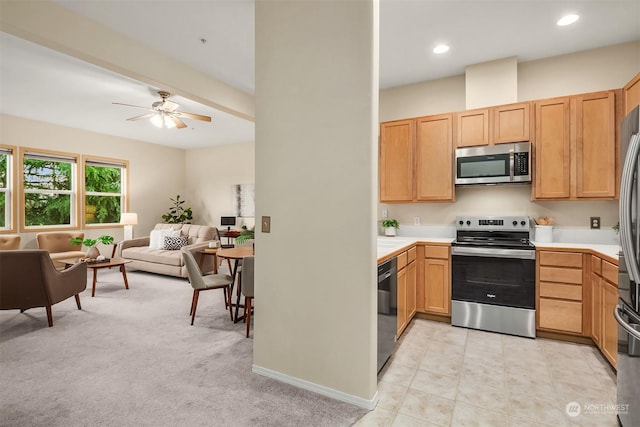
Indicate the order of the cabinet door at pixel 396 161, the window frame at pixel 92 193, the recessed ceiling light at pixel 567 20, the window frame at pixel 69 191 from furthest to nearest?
the window frame at pixel 92 193 → the window frame at pixel 69 191 → the cabinet door at pixel 396 161 → the recessed ceiling light at pixel 567 20

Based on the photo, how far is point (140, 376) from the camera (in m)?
2.29

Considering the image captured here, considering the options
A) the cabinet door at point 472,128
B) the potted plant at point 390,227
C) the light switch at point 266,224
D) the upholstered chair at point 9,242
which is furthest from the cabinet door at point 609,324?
the upholstered chair at point 9,242

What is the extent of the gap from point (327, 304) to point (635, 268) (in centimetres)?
158

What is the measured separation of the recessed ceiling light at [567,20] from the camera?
2.76 metres

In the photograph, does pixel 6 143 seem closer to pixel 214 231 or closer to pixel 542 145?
pixel 214 231

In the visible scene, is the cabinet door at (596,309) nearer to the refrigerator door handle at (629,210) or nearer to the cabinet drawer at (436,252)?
the cabinet drawer at (436,252)

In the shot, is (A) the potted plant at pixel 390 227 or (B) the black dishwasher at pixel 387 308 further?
(A) the potted plant at pixel 390 227

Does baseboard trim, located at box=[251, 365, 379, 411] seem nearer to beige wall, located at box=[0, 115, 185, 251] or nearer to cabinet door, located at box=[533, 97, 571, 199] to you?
cabinet door, located at box=[533, 97, 571, 199]

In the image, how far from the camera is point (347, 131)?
6.40 ft

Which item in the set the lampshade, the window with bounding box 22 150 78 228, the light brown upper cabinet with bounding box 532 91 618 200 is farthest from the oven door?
the window with bounding box 22 150 78 228

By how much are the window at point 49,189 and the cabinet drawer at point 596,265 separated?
26.6ft

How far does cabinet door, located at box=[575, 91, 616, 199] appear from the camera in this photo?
117 inches

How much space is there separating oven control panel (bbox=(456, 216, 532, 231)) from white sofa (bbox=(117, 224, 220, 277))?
4.29 m

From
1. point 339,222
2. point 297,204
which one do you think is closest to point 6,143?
point 297,204
